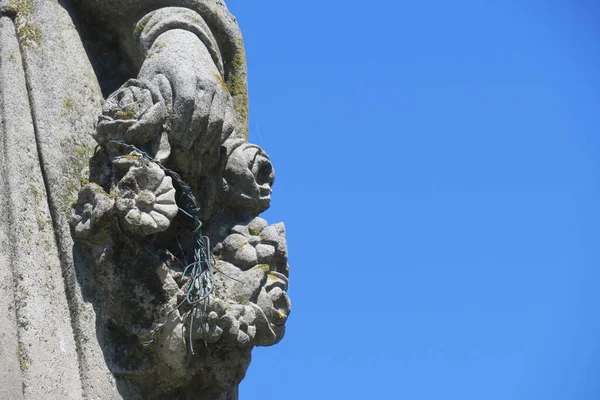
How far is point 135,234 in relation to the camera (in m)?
7.37

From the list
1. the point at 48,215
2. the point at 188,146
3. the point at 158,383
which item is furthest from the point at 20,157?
the point at 158,383

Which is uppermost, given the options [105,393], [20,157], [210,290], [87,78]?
[87,78]

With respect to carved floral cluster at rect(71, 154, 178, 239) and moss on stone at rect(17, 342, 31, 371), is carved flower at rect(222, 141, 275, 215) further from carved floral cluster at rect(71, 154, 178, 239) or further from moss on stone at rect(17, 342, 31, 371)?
moss on stone at rect(17, 342, 31, 371)

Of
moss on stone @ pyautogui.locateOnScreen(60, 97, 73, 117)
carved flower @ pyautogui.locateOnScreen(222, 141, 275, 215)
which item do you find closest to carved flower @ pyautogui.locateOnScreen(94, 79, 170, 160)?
moss on stone @ pyautogui.locateOnScreen(60, 97, 73, 117)

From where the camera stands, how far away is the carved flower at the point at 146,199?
727cm

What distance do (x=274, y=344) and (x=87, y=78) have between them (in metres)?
1.70

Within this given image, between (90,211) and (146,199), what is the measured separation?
0.99ft

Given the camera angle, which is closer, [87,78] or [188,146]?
[188,146]

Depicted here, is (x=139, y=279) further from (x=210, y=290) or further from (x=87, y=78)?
(x=87, y=78)

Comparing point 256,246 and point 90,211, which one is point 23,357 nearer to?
point 90,211

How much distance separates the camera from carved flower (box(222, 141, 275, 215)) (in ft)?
25.8

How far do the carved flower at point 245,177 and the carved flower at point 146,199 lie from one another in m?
0.58

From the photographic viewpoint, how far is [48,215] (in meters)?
7.47

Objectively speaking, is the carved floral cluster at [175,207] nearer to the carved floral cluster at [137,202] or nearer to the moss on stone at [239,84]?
the carved floral cluster at [137,202]
